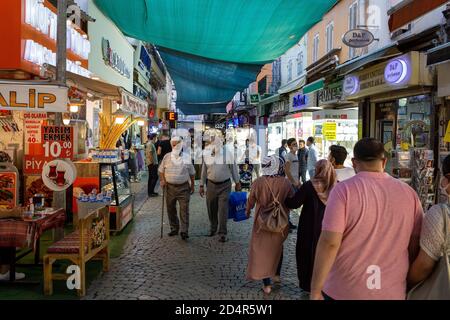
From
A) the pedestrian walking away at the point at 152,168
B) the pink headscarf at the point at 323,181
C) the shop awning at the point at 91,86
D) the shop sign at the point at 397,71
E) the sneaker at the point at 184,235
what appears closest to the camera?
the pink headscarf at the point at 323,181

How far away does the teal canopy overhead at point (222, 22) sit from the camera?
8.73m

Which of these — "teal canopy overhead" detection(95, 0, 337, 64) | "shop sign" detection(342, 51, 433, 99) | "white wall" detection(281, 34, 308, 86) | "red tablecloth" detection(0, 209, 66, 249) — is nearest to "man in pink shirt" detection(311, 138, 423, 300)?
"red tablecloth" detection(0, 209, 66, 249)

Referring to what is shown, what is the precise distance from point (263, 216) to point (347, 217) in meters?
2.75

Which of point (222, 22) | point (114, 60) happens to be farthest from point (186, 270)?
point (114, 60)

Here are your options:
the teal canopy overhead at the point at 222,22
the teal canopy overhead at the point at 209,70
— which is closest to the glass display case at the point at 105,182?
the teal canopy overhead at the point at 222,22

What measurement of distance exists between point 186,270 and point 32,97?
3052 millimetres

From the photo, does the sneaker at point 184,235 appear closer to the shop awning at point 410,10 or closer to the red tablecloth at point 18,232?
the red tablecloth at point 18,232

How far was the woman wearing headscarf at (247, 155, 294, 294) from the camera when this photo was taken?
5.45 meters

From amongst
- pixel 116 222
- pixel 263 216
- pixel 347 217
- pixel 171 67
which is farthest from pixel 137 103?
pixel 171 67

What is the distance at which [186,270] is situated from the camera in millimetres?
6453

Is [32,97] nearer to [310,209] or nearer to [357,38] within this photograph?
[310,209]

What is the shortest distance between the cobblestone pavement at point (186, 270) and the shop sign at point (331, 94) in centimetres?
537

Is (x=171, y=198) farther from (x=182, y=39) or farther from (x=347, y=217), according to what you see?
(x=347, y=217)
